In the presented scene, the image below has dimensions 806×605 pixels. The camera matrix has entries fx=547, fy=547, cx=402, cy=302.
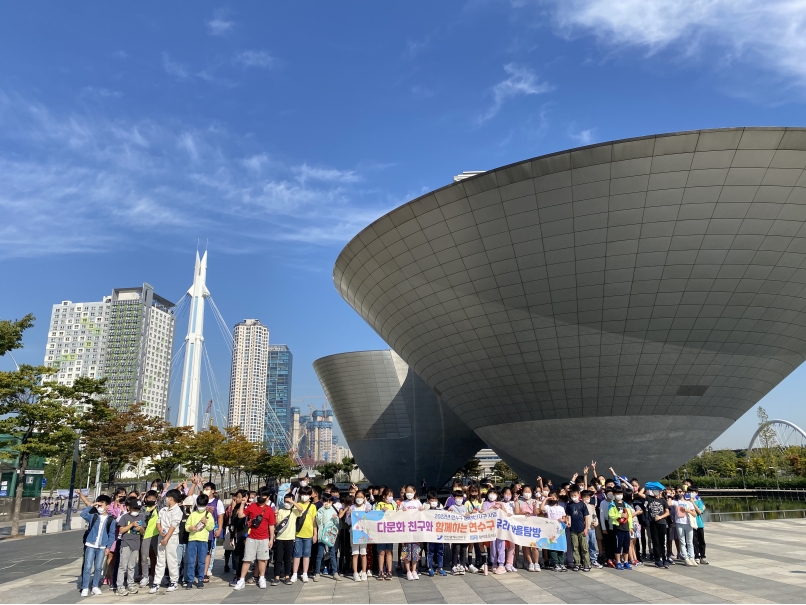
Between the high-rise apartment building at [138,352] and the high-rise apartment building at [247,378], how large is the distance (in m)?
51.1

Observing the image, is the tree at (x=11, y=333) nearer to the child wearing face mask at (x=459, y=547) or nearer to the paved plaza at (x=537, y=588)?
the paved plaza at (x=537, y=588)

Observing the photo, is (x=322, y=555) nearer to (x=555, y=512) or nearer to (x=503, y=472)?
(x=555, y=512)

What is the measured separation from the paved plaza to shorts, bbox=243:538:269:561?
0.52 metres

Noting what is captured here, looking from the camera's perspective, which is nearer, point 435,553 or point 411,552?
point 411,552

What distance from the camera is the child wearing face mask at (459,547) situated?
1063 cm

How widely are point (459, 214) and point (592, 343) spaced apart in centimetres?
718

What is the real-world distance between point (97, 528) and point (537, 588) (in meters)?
7.64

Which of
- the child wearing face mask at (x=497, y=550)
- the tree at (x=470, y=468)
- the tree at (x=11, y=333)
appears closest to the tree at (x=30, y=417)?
the tree at (x=11, y=333)

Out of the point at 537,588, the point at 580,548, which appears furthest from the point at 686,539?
the point at 537,588

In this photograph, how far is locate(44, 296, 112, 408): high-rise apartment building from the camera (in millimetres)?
131875

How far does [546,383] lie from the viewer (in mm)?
22688

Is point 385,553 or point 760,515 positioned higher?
point 385,553

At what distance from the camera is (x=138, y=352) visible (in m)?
132

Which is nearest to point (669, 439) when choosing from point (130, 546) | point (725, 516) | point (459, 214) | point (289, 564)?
point (725, 516)
